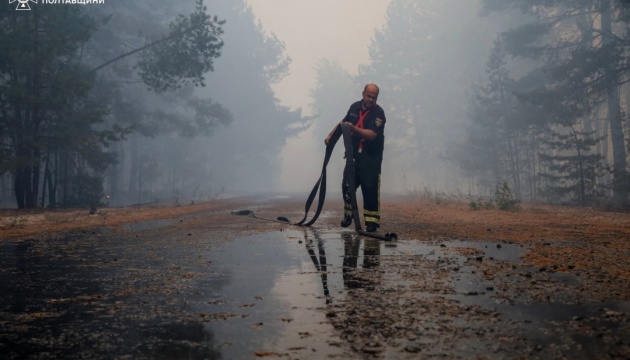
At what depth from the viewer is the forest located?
16.3 m

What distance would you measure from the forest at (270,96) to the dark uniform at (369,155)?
9.32m

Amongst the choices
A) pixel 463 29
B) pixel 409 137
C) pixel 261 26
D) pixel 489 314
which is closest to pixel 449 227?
pixel 489 314

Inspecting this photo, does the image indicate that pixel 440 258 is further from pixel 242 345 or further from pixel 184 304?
pixel 242 345

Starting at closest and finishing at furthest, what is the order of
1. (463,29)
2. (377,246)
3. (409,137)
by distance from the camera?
(377,246) < (463,29) < (409,137)

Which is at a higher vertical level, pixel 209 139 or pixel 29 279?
pixel 209 139

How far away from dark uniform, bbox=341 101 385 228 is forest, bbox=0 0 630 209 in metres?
9.32

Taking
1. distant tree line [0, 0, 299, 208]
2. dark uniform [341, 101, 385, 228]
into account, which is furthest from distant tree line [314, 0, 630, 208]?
dark uniform [341, 101, 385, 228]

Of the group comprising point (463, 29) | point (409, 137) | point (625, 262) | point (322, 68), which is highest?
point (322, 68)

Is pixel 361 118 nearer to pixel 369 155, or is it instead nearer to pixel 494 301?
pixel 369 155

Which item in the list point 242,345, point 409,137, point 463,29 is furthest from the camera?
point 409,137

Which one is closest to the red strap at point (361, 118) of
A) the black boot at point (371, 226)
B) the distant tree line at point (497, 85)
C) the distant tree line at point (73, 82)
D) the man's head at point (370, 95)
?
the man's head at point (370, 95)

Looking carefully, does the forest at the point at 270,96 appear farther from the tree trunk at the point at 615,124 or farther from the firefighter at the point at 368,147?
the firefighter at the point at 368,147

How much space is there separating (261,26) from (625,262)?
6471 cm

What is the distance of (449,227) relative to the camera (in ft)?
27.2
